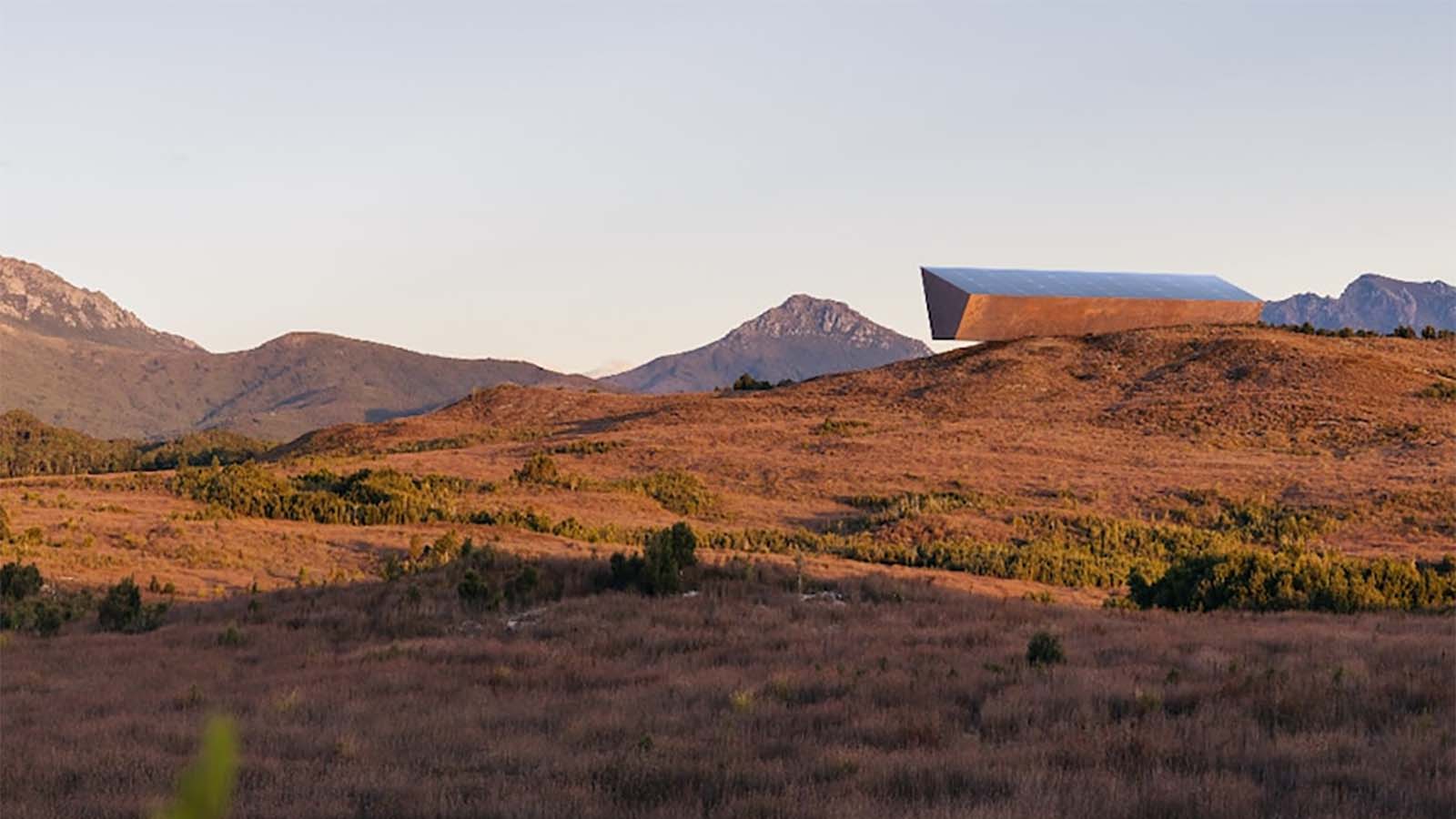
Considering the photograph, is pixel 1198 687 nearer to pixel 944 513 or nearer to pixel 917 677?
pixel 917 677

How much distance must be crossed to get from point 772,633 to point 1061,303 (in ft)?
194

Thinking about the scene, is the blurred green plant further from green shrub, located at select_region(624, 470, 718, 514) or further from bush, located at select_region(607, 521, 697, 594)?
green shrub, located at select_region(624, 470, 718, 514)

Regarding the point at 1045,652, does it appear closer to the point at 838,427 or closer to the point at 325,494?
the point at 325,494

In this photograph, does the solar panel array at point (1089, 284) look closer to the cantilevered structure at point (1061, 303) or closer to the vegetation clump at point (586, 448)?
the cantilevered structure at point (1061, 303)

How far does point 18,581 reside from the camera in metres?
18.8

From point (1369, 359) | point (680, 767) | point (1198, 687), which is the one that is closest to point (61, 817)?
point (680, 767)

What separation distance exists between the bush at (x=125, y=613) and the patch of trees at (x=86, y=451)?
50.1 meters

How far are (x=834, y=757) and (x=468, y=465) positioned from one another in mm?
34199

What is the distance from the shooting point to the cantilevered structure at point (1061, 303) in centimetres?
6694

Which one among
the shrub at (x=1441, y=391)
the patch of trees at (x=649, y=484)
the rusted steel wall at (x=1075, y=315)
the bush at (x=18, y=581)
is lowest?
the bush at (x=18, y=581)

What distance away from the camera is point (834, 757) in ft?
28.9

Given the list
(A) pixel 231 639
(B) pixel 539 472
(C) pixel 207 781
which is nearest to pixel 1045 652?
(A) pixel 231 639

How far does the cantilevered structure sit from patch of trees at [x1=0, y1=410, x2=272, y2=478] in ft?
137

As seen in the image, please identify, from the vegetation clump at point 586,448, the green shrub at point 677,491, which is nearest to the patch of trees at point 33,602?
the green shrub at point 677,491
